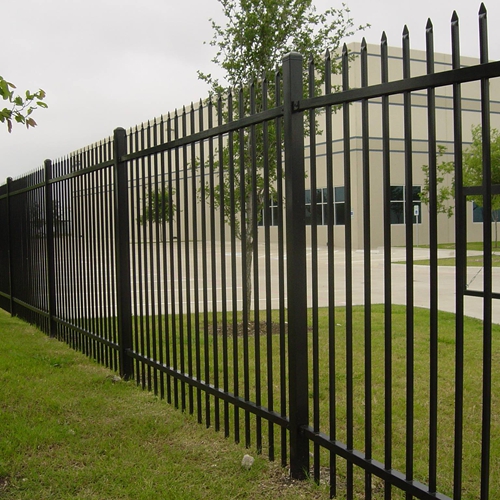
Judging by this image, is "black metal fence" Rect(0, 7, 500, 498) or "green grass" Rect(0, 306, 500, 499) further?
"green grass" Rect(0, 306, 500, 499)

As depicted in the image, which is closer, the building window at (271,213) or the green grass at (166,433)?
the green grass at (166,433)

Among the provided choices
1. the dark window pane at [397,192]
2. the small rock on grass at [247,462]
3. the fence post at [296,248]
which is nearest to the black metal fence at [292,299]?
the fence post at [296,248]

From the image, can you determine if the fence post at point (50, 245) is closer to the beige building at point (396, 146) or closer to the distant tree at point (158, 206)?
the distant tree at point (158, 206)

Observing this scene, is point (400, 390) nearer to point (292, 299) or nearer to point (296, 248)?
point (292, 299)

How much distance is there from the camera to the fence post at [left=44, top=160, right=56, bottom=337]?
28.5ft

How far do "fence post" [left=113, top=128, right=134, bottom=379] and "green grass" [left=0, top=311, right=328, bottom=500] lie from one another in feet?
0.97

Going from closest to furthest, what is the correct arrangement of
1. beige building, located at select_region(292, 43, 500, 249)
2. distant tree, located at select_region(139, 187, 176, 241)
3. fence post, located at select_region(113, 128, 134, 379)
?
distant tree, located at select_region(139, 187, 176, 241), fence post, located at select_region(113, 128, 134, 379), beige building, located at select_region(292, 43, 500, 249)

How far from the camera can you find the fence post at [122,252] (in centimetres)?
623

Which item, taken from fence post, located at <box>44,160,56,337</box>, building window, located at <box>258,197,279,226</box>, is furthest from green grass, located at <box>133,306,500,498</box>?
fence post, located at <box>44,160,56,337</box>

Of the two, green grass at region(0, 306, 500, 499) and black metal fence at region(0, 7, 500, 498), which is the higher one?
black metal fence at region(0, 7, 500, 498)

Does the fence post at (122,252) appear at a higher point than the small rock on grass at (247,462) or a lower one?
higher

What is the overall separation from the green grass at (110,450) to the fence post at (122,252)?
11.6 inches

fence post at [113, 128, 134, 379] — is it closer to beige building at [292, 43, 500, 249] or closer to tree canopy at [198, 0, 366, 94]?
tree canopy at [198, 0, 366, 94]

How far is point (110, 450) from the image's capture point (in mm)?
4246
